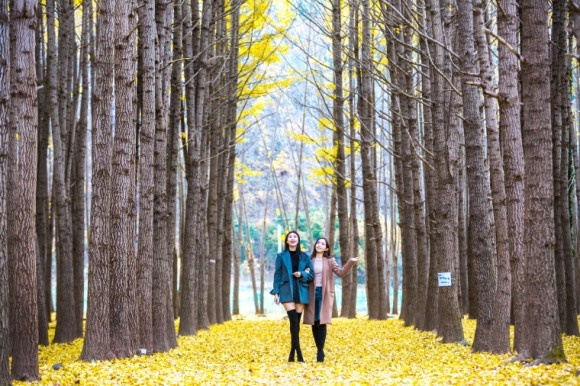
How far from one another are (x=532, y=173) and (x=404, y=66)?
29.3 feet

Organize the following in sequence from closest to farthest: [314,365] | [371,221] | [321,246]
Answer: [314,365] < [321,246] < [371,221]

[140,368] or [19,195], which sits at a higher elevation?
[19,195]

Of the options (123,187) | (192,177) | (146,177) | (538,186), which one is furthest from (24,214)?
(192,177)

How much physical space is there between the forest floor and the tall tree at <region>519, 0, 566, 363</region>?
465 millimetres

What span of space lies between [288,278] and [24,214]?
12.2ft

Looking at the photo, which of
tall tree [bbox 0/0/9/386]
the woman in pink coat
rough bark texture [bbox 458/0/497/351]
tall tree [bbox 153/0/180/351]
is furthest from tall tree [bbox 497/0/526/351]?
tall tree [bbox 0/0/9/386]

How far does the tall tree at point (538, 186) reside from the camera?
7.12m

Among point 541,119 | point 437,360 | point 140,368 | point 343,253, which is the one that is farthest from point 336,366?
point 343,253

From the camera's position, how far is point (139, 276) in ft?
34.6

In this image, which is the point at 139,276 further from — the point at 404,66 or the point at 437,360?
the point at 404,66

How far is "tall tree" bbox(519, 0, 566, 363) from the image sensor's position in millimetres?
7121

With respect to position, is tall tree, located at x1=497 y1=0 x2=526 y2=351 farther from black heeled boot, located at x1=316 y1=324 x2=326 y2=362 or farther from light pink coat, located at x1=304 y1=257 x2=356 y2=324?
black heeled boot, located at x1=316 y1=324 x2=326 y2=362

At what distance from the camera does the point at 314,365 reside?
31.0 ft

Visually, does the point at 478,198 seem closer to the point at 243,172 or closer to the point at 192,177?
the point at 192,177
